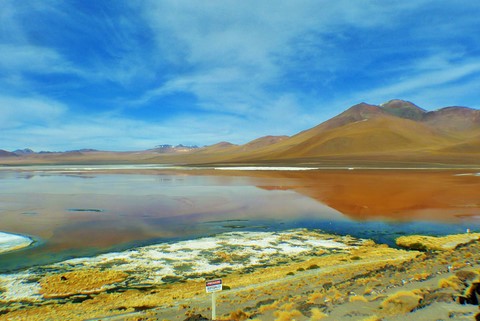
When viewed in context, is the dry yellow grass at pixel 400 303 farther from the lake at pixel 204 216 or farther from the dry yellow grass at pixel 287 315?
the lake at pixel 204 216

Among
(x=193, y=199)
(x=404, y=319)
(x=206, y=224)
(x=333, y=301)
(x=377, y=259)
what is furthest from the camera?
(x=193, y=199)

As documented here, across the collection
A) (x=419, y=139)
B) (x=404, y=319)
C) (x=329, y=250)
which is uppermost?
(x=419, y=139)

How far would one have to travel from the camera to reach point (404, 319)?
565 centimetres

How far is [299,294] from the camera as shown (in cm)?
894

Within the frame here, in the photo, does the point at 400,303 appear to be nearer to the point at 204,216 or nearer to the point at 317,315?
the point at 317,315

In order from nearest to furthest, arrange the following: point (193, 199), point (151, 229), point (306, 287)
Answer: point (306, 287), point (151, 229), point (193, 199)

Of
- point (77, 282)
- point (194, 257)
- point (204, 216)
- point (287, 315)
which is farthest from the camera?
point (204, 216)

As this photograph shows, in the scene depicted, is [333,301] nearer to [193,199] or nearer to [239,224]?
[239,224]

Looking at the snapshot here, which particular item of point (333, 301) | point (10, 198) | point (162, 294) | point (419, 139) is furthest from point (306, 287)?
point (419, 139)

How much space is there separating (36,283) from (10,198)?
25.0 m

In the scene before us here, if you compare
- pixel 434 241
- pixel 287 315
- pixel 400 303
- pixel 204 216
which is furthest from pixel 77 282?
pixel 434 241

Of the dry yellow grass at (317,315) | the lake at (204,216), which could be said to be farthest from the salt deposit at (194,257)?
the dry yellow grass at (317,315)

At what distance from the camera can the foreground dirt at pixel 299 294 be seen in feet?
21.1

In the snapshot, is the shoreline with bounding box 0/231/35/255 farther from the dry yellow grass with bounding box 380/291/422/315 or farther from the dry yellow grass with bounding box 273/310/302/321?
the dry yellow grass with bounding box 380/291/422/315
